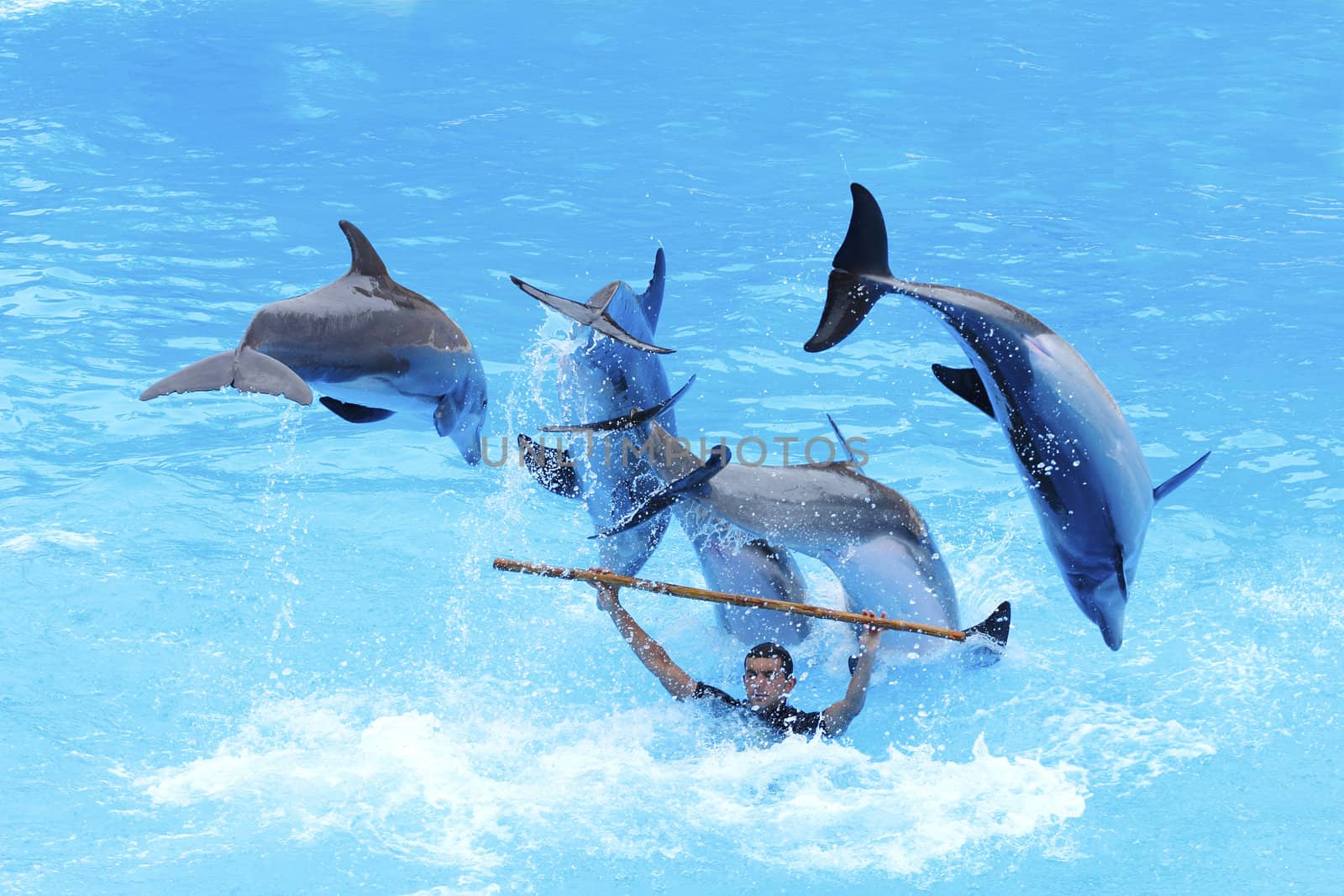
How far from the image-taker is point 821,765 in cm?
583

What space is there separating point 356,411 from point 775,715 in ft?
7.01

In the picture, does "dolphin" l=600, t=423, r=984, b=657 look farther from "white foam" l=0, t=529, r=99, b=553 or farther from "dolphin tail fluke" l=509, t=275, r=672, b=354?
"white foam" l=0, t=529, r=99, b=553

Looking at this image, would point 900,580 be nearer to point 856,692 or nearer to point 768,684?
point 856,692

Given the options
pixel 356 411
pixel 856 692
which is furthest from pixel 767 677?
pixel 356 411

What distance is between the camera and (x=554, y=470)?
6.30 meters

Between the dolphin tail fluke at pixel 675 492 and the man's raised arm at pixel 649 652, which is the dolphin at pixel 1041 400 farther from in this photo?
the man's raised arm at pixel 649 652

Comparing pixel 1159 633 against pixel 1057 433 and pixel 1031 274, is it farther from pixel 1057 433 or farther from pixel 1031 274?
pixel 1031 274

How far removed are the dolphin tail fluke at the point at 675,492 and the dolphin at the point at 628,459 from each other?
278 mm

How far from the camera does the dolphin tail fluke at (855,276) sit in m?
4.78

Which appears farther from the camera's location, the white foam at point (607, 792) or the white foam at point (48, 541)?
the white foam at point (48, 541)

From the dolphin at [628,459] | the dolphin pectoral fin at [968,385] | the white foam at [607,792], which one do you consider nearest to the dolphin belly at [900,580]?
the dolphin at [628,459]

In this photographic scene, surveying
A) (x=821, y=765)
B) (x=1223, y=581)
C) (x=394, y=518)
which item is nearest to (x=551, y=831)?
(x=821, y=765)

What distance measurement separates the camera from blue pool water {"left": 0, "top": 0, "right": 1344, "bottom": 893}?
5629mm

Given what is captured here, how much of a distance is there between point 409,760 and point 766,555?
179 centimetres
